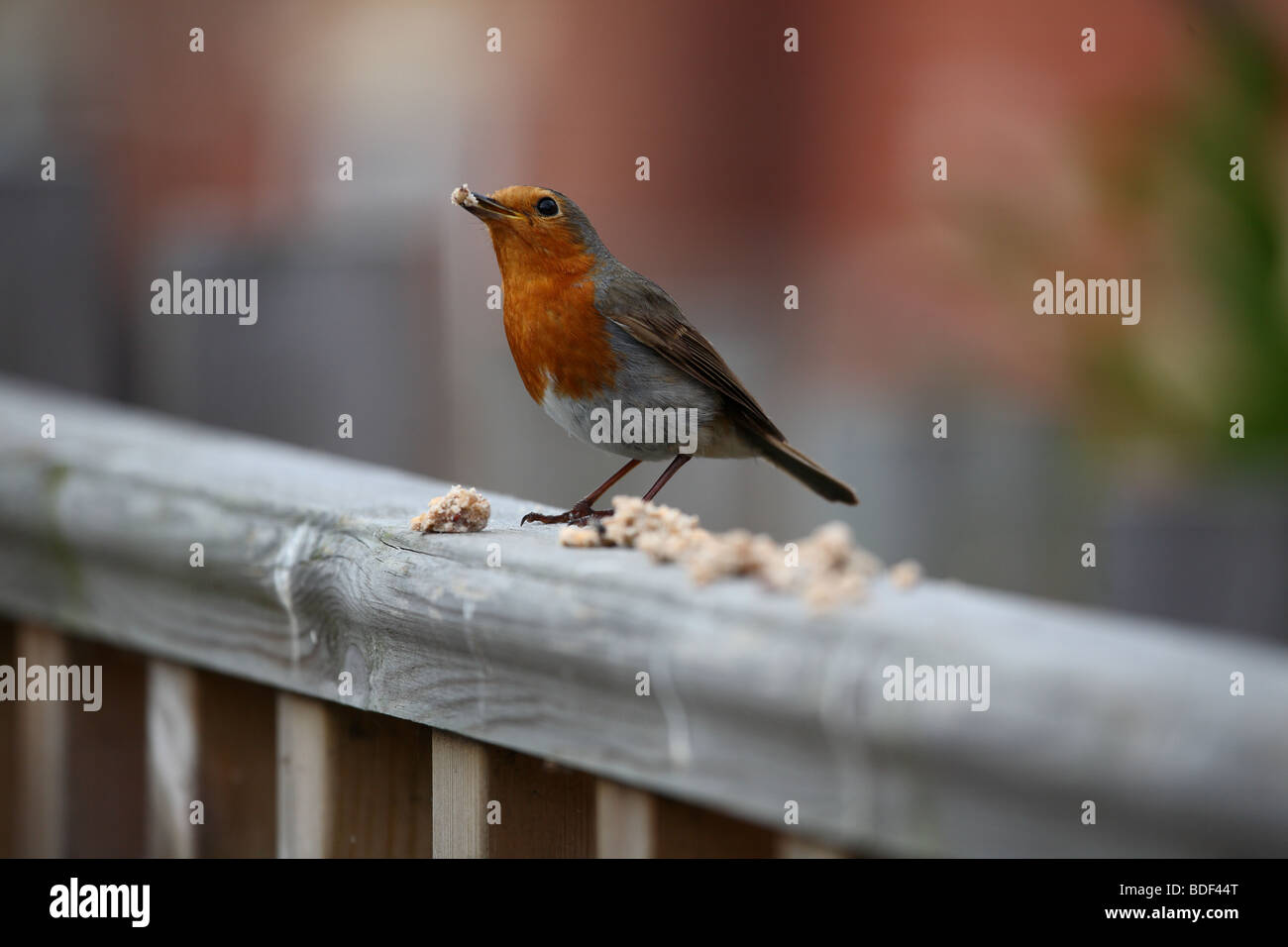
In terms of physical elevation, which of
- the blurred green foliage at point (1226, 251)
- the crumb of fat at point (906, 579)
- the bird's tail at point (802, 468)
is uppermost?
the blurred green foliage at point (1226, 251)

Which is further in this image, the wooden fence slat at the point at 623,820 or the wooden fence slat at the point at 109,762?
the wooden fence slat at the point at 109,762

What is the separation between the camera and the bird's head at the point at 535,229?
6.84 feet

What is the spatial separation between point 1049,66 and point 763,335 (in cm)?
186

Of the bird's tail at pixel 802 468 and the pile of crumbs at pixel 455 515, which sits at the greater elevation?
the bird's tail at pixel 802 468

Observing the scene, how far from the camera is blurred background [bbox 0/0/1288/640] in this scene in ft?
12.8

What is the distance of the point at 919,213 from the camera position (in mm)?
7902

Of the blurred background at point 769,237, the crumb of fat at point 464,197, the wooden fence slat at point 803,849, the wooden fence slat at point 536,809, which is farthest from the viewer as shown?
the blurred background at point 769,237

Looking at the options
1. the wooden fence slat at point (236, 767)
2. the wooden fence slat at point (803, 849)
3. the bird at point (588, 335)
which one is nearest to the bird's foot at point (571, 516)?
the bird at point (588, 335)

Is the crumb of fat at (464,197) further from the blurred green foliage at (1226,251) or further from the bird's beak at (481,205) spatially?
the blurred green foliage at (1226,251)

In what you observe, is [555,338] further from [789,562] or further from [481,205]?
[789,562]

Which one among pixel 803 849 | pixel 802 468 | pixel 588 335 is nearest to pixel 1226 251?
pixel 802 468

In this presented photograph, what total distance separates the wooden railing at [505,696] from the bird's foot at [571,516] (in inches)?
1.9

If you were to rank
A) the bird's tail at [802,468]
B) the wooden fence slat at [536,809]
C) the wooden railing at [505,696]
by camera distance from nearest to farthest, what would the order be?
the wooden railing at [505,696] < the wooden fence slat at [536,809] < the bird's tail at [802,468]

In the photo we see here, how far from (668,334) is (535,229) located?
0.29 m
